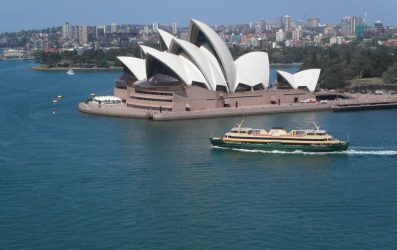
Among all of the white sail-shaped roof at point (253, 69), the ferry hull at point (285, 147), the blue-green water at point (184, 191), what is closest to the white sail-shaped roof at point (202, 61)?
the white sail-shaped roof at point (253, 69)

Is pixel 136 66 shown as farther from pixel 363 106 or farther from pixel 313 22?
pixel 313 22

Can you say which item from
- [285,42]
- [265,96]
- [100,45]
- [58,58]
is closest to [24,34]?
[100,45]

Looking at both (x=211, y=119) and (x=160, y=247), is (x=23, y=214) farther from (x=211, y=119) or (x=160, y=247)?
(x=211, y=119)

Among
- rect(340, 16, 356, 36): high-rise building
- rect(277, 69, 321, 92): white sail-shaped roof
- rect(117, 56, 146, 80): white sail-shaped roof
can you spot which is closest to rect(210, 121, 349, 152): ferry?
rect(277, 69, 321, 92): white sail-shaped roof

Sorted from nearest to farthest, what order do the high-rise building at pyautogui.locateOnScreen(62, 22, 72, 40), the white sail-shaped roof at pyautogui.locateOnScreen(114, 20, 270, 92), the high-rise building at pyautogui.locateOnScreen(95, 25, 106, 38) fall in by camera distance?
1. the white sail-shaped roof at pyautogui.locateOnScreen(114, 20, 270, 92)
2. the high-rise building at pyautogui.locateOnScreen(95, 25, 106, 38)
3. the high-rise building at pyautogui.locateOnScreen(62, 22, 72, 40)

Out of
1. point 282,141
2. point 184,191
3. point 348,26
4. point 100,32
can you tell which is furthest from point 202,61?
point 100,32

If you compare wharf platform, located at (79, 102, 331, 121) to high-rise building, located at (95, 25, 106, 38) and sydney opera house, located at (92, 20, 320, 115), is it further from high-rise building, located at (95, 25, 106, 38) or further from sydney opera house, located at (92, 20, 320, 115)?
high-rise building, located at (95, 25, 106, 38)
